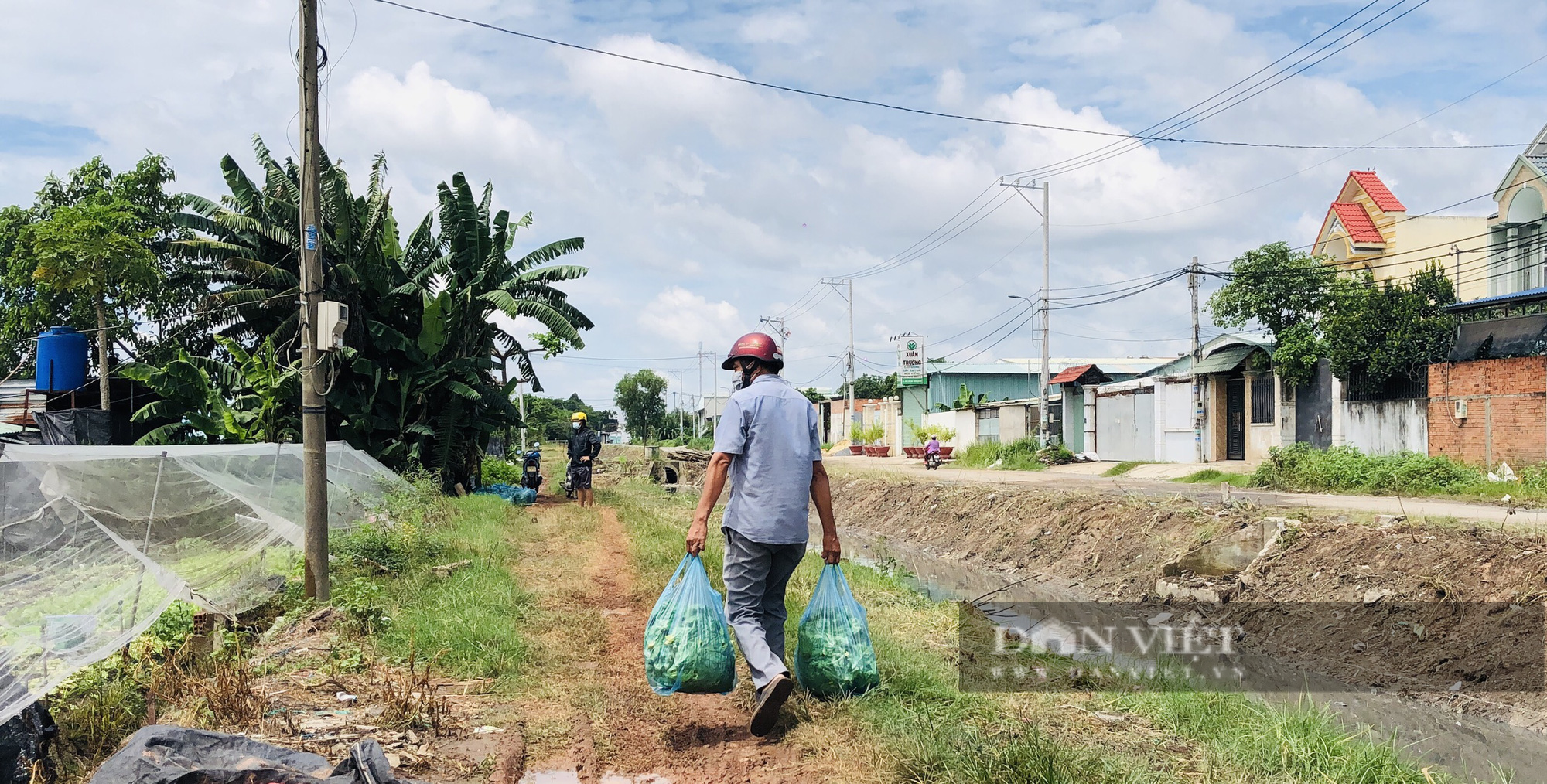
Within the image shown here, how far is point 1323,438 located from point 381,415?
18657 mm

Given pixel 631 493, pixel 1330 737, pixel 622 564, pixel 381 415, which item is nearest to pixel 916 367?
pixel 631 493

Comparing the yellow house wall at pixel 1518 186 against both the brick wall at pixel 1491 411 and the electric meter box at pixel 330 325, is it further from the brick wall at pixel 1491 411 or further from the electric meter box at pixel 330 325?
the electric meter box at pixel 330 325

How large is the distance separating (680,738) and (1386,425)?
18.4 metres

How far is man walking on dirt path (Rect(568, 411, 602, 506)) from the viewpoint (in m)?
17.0

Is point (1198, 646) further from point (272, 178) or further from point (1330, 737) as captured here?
point (272, 178)

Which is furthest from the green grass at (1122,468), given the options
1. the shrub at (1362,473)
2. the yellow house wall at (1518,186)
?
the yellow house wall at (1518,186)

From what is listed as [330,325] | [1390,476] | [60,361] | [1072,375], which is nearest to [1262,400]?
[1390,476]

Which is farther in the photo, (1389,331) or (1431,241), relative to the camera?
(1431,241)

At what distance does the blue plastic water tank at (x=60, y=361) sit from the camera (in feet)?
58.1

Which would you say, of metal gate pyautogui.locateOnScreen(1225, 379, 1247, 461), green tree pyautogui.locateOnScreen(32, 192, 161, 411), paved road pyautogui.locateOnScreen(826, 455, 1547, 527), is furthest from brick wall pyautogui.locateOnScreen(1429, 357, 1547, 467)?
green tree pyautogui.locateOnScreen(32, 192, 161, 411)

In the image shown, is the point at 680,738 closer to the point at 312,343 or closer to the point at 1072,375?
the point at 312,343

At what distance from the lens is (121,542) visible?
553 cm

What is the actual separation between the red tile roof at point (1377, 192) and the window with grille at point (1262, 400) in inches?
415

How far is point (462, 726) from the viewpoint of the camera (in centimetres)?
447
